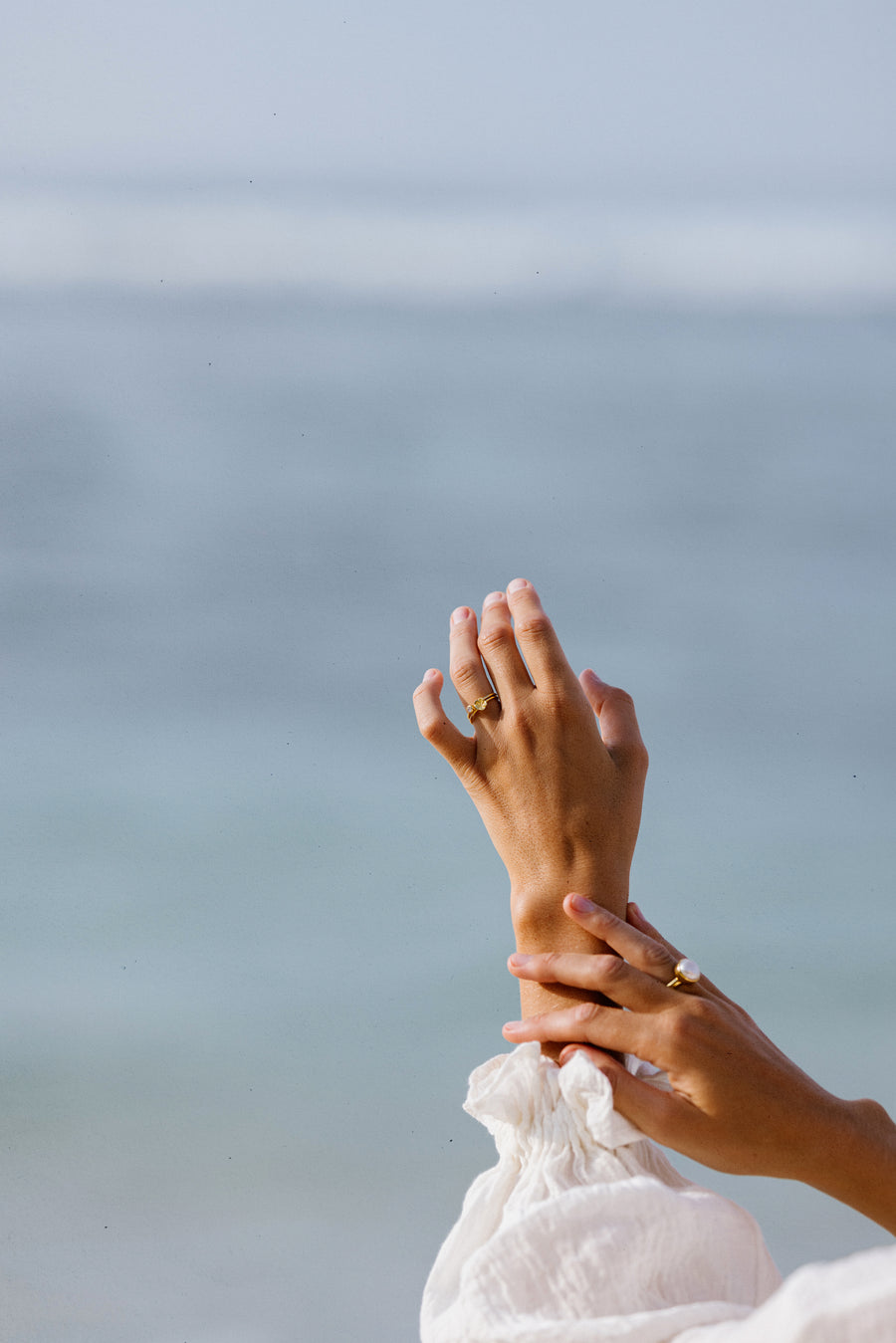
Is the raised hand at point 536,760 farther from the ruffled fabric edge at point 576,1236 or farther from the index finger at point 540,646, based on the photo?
the ruffled fabric edge at point 576,1236

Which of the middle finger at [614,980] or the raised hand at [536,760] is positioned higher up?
the raised hand at [536,760]

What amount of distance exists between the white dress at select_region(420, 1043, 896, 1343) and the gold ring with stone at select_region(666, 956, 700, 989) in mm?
67

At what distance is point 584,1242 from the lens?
2.19 ft

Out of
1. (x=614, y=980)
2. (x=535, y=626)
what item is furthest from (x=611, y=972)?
(x=535, y=626)

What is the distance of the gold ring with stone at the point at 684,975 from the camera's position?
0.84m

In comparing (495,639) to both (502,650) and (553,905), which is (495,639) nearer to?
(502,650)

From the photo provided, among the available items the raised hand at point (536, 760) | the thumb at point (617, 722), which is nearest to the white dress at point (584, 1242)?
the raised hand at point (536, 760)

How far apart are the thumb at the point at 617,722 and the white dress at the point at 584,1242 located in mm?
270

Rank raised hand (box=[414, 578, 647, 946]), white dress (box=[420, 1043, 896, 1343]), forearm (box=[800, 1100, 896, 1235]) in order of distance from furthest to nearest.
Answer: raised hand (box=[414, 578, 647, 946]), forearm (box=[800, 1100, 896, 1235]), white dress (box=[420, 1043, 896, 1343])

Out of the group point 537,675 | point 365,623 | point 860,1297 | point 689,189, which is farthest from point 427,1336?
point 689,189

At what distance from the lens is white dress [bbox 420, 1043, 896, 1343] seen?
599 millimetres

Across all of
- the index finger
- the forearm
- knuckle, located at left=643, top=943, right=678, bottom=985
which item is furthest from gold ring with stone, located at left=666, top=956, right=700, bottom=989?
the index finger

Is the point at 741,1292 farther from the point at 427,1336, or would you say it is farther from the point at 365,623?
the point at 365,623

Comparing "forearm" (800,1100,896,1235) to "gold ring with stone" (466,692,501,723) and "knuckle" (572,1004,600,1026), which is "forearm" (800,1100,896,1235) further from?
"gold ring with stone" (466,692,501,723)
